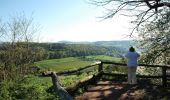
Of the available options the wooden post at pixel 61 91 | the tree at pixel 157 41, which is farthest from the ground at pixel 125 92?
the tree at pixel 157 41

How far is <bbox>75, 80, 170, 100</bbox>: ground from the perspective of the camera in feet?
42.1

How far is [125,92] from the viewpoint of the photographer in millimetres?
13797

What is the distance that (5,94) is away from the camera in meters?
11.8

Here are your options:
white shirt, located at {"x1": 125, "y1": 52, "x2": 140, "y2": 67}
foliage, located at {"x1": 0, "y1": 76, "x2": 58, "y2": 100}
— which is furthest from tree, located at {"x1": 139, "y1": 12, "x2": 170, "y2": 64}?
foliage, located at {"x1": 0, "y1": 76, "x2": 58, "y2": 100}

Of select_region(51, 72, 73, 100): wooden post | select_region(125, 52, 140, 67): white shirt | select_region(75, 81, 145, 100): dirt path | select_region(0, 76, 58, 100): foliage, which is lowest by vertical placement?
select_region(75, 81, 145, 100): dirt path

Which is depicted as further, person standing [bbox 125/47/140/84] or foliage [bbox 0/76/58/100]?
person standing [bbox 125/47/140/84]

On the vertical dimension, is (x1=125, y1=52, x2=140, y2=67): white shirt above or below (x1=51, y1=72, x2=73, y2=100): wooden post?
above

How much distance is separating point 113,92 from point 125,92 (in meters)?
0.54

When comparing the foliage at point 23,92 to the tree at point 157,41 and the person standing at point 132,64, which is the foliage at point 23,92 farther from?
the tree at point 157,41

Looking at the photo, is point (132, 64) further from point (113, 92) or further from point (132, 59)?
point (113, 92)

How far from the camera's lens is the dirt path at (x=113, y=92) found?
12906 mm

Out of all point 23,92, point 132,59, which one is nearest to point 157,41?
point 132,59

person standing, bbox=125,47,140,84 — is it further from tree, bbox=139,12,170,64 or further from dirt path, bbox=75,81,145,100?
tree, bbox=139,12,170,64

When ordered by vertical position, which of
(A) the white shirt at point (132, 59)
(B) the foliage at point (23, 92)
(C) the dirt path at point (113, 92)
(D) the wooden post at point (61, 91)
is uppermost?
(A) the white shirt at point (132, 59)
